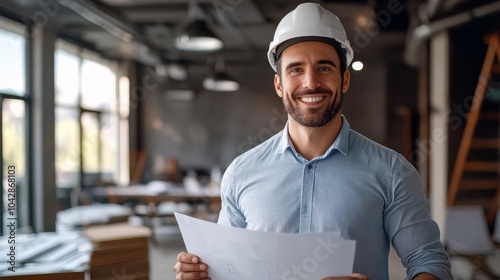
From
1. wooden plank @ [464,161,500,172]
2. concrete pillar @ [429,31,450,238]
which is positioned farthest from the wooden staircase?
concrete pillar @ [429,31,450,238]

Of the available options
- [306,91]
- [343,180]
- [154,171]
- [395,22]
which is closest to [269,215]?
[343,180]

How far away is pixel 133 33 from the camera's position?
7273mm

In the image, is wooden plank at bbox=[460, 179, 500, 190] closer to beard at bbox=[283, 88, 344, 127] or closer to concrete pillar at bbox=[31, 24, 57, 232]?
beard at bbox=[283, 88, 344, 127]

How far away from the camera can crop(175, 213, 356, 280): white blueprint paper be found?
1.17 m

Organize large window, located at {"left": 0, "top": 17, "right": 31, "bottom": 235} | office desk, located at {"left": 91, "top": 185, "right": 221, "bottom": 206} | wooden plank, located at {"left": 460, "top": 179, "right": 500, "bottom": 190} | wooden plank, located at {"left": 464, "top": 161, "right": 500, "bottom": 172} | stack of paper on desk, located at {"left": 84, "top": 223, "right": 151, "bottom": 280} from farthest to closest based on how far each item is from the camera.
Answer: office desk, located at {"left": 91, "top": 185, "right": 221, "bottom": 206} < wooden plank, located at {"left": 460, "top": 179, "right": 500, "bottom": 190} < wooden plank, located at {"left": 464, "top": 161, "right": 500, "bottom": 172} < large window, located at {"left": 0, "top": 17, "right": 31, "bottom": 235} < stack of paper on desk, located at {"left": 84, "top": 223, "right": 151, "bottom": 280}

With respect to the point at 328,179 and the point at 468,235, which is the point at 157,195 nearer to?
the point at 468,235

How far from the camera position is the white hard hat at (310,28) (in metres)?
1.44

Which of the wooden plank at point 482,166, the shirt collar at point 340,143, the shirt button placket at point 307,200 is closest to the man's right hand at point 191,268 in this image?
the shirt button placket at point 307,200

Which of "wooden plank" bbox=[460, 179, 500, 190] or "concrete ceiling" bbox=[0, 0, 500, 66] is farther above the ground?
"concrete ceiling" bbox=[0, 0, 500, 66]

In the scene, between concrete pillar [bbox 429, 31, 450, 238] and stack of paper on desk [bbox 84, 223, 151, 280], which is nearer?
stack of paper on desk [bbox 84, 223, 151, 280]

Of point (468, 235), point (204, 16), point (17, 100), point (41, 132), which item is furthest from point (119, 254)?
point (204, 16)

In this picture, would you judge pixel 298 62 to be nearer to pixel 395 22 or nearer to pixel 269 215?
pixel 269 215

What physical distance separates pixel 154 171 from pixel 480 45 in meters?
8.00

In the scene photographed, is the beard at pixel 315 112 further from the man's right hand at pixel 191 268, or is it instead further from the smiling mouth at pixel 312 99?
the man's right hand at pixel 191 268
